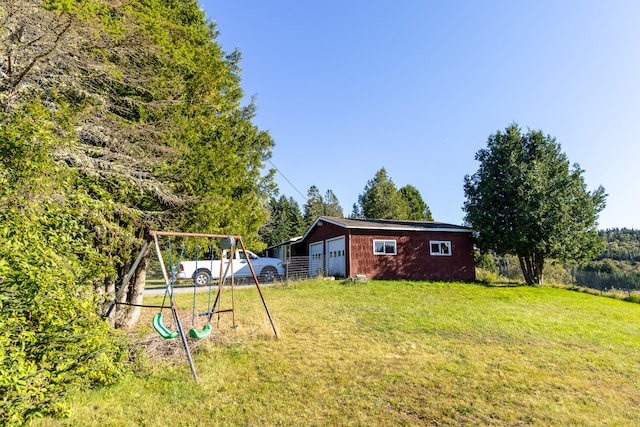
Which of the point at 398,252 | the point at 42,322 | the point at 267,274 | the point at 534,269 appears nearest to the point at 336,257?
the point at 398,252

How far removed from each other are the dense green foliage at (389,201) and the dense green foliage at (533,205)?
55.6 feet

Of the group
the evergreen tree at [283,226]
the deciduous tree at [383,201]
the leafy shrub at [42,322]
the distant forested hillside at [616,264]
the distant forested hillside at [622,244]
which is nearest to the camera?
the leafy shrub at [42,322]

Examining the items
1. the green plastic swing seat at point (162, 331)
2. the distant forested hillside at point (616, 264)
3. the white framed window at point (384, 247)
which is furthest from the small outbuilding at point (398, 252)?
the green plastic swing seat at point (162, 331)

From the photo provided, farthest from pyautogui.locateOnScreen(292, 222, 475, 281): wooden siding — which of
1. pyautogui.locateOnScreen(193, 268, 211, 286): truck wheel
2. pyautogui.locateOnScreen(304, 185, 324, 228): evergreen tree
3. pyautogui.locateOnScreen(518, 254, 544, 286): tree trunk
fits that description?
pyautogui.locateOnScreen(304, 185, 324, 228): evergreen tree

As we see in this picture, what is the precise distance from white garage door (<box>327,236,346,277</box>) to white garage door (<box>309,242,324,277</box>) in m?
0.65

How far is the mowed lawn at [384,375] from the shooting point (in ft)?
11.5

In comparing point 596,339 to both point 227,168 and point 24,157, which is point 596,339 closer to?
point 227,168

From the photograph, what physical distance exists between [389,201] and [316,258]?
1808cm

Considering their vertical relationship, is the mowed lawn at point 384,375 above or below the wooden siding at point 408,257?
below

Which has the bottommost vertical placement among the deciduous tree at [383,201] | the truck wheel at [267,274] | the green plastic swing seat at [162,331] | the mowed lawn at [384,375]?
the mowed lawn at [384,375]

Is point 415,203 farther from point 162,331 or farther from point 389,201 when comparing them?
point 162,331

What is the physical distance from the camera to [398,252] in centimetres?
1711

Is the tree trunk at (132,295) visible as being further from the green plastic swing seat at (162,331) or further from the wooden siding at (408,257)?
the wooden siding at (408,257)

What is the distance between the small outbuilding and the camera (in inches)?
651
